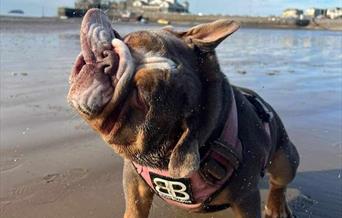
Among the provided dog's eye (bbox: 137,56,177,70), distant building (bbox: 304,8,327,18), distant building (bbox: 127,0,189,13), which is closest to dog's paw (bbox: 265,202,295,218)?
dog's eye (bbox: 137,56,177,70)

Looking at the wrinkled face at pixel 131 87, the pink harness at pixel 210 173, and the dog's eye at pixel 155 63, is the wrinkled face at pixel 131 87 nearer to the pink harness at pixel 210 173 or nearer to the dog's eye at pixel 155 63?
the dog's eye at pixel 155 63

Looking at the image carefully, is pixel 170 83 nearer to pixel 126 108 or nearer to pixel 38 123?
pixel 126 108

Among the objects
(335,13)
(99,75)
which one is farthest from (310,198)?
(335,13)

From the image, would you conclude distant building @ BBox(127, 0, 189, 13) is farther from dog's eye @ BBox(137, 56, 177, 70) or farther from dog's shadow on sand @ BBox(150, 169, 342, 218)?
dog's eye @ BBox(137, 56, 177, 70)

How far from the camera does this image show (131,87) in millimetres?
2230

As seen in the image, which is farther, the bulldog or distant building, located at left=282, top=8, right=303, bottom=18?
distant building, located at left=282, top=8, right=303, bottom=18

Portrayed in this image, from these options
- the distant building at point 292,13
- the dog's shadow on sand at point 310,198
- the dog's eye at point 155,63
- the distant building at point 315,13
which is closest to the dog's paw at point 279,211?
the dog's shadow on sand at point 310,198

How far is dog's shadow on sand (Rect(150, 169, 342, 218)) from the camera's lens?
3.95m

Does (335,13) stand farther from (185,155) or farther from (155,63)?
(155,63)

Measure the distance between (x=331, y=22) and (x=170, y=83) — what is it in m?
68.9

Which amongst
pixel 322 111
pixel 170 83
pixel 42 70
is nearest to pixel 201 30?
pixel 170 83

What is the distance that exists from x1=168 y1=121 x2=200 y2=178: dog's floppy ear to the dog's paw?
68.4 inches

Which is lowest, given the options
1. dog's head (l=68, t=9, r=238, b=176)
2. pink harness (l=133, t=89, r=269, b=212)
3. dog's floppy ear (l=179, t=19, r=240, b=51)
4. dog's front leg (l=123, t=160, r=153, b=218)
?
dog's front leg (l=123, t=160, r=153, b=218)

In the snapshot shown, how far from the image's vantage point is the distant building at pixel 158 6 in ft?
249
